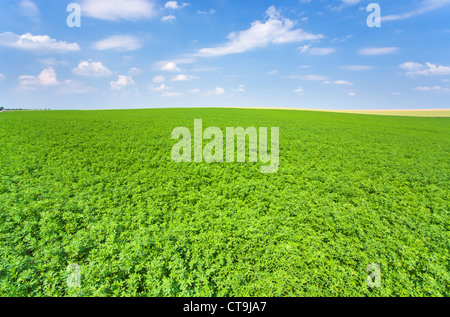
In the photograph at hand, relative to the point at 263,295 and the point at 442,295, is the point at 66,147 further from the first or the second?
the point at 442,295

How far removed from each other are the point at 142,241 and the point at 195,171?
18.3ft

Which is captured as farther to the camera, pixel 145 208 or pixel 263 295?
pixel 145 208

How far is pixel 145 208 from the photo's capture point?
26.9ft

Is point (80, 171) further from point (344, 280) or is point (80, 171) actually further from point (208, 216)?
point (344, 280)

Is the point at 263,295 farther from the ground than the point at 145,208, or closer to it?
closer to it

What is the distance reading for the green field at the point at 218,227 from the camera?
17.2ft

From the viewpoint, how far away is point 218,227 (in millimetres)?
7160

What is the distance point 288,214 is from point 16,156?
15.8 meters

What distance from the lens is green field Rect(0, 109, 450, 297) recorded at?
525 cm

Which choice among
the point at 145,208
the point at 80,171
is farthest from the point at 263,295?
the point at 80,171
